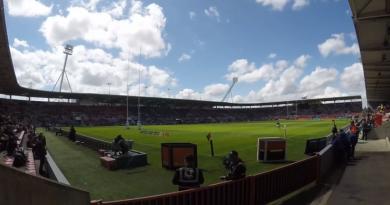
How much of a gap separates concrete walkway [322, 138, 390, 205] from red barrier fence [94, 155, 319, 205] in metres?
1.09

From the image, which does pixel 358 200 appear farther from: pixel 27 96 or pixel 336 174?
pixel 27 96

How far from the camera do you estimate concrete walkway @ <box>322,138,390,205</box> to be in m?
10.1

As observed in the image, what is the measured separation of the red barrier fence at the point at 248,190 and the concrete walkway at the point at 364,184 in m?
1.09

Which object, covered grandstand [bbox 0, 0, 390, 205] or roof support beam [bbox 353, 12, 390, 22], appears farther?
roof support beam [bbox 353, 12, 390, 22]

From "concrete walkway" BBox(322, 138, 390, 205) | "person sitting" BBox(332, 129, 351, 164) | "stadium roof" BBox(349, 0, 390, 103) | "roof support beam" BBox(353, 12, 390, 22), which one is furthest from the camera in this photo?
"person sitting" BBox(332, 129, 351, 164)

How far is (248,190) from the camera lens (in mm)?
9305

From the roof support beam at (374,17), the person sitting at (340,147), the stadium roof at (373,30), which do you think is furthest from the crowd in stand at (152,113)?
the roof support beam at (374,17)

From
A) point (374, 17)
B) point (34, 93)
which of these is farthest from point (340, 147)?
point (34, 93)

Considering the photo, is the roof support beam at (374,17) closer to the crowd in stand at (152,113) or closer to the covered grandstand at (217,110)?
the covered grandstand at (217,110)

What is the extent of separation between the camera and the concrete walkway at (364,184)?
10094mm

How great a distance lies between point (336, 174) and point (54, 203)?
1186cm

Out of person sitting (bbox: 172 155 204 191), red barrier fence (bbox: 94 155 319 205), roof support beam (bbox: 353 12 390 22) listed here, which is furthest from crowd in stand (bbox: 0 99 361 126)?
person sitting (bbox: 172 155 204 191)

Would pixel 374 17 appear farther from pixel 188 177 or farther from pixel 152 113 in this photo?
pixel 152 113

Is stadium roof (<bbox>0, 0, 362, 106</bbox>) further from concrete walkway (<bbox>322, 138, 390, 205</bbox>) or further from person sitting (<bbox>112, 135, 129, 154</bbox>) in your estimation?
concrete walkway (<bbox>322, 138, 390, 205</bbox>)
